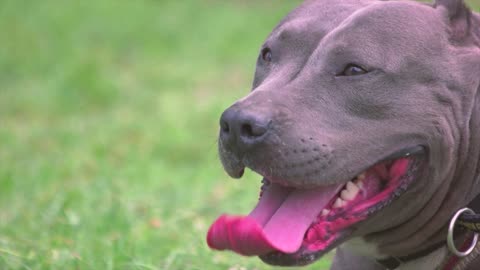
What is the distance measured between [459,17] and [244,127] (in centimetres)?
102

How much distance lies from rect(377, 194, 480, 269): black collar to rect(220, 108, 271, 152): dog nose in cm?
82

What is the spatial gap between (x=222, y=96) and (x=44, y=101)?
176 centimetres

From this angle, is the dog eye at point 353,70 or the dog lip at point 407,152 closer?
the dog lip at point 407,152

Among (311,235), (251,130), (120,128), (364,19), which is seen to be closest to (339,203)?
(311,235)

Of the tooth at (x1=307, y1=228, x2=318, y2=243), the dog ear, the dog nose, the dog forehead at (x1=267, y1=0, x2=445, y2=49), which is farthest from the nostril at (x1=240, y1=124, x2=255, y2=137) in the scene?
the dog ear

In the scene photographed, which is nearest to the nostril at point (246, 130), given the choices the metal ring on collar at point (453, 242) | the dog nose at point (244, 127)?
the dog nose at point (244, 127)

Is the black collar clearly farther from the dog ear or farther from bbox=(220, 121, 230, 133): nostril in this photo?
bbox=(220, 121, 230, 133): nostril

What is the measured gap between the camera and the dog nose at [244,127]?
3.02 m

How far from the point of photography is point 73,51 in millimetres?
9977

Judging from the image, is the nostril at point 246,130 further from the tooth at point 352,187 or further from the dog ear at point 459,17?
the dog ear at point 459,17

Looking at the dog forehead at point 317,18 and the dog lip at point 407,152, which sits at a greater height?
the dog forehead at point 317,18

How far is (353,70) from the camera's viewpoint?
3.27 m

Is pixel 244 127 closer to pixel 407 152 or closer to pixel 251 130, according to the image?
pixel 251 130

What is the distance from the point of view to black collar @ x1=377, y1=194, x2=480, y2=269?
10.8 ft
